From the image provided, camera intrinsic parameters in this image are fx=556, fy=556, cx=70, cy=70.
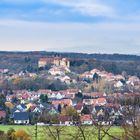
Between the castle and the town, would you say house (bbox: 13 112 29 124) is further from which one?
the castle

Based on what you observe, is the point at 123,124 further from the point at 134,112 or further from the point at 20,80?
the point at 20,80

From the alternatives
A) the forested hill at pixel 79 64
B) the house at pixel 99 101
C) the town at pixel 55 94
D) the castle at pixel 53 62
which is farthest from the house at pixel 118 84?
the house at pixel 99 101

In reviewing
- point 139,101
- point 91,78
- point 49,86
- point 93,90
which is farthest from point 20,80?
point 139,101

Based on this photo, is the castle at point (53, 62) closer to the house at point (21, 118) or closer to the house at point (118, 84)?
the house at point (118, 84)

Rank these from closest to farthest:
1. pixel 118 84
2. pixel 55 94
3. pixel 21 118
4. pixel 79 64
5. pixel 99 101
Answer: pixel 21 118, pixel 99 101, pixel 55 94, pixel 118 84, pixel 79 64

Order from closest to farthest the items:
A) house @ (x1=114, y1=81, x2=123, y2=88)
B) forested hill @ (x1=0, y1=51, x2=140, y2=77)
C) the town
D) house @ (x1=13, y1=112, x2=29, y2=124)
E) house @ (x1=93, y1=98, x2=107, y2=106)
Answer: house @ (x1=13, y1=112, x2=29, y2=124), the town, house @ (x1=93, y1=98, x2=107, y2=106), house @ (x1=114, y1=81, x2=123, y2=88), forested hill @ (x1=0, y1=51, x2=140, y2=77)

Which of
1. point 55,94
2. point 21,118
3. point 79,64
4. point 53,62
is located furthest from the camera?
point 53,62

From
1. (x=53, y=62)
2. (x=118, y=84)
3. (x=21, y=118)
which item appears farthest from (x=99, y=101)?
(x=53, y=62)

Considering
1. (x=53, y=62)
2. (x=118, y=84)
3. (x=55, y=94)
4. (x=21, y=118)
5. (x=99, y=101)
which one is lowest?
(x=118, y=84)

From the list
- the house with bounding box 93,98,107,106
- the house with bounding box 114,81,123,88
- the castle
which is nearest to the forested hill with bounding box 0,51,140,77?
the castle

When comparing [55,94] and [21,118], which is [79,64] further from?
[21,118]
